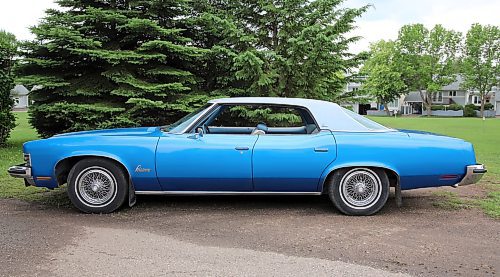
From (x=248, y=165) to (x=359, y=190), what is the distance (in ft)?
4.52

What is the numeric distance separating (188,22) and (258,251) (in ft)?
30.7

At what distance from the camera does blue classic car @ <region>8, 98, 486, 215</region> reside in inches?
208

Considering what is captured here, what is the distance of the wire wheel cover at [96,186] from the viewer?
5.39 m

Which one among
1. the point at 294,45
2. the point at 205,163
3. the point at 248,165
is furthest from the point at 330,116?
the point at 294,45

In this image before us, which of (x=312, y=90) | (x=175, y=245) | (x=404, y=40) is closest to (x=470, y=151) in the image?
(x=175, y=245)

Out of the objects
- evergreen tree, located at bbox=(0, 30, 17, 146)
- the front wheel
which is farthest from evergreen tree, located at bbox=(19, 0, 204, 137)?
the front wheel

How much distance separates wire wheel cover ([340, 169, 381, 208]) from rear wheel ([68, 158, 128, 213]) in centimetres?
265

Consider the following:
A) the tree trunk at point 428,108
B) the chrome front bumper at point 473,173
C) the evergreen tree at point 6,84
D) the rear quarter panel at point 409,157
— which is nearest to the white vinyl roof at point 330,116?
the rear quarter panel at point 409,157

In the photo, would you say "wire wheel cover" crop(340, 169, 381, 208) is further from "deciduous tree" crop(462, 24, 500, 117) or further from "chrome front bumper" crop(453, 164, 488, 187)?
"deciduous tree" crop(462, 24, 500, 117)

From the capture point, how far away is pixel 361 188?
5430mm

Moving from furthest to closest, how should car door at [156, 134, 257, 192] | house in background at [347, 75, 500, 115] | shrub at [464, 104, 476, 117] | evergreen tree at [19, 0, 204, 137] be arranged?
house in background at [347, 75, 500, 115], shrub at [464, 104, 476, 117], evergreen tree at [19, 0, 204, 137], car door at [156, 134, 257, 192]

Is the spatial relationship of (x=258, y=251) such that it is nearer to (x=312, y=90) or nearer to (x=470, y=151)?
(x=470, y=151)

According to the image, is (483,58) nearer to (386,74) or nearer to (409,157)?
(386,74)

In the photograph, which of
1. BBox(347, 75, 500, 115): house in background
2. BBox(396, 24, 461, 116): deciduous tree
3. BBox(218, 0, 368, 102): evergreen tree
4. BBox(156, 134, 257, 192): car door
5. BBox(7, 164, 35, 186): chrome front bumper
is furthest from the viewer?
BBox(347, 75, 500, 115): house in background
